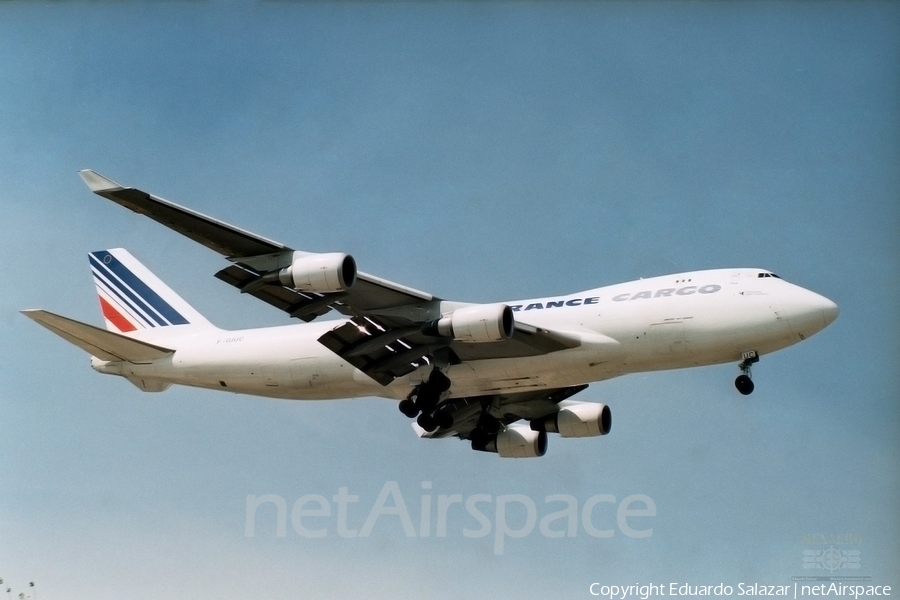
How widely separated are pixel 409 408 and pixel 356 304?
337 cm

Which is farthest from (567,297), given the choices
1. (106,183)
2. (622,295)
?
(106,183)

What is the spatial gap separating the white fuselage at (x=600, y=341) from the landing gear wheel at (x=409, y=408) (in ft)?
2.12

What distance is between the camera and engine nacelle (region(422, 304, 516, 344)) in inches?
1022

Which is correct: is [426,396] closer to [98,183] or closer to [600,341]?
[600,341]

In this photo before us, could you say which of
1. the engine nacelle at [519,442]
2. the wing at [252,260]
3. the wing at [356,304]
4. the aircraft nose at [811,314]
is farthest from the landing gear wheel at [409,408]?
the aircraft nose at [811,314]

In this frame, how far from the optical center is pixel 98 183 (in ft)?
76.9

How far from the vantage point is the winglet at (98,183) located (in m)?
23.4

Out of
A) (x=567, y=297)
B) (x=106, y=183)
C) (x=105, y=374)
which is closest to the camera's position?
(x=106, y=183)

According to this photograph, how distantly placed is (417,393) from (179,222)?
799 cm

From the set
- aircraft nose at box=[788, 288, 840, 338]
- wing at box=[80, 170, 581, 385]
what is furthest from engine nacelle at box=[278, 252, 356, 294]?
aircraft nose at box=[788, 288, 840, 338]

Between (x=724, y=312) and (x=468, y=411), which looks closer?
(x=724, y=312)

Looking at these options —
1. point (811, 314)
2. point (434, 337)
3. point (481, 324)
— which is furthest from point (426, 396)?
point (811, 314)

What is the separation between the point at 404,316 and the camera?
2766 cm

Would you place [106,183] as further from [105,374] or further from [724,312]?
[724,312]
